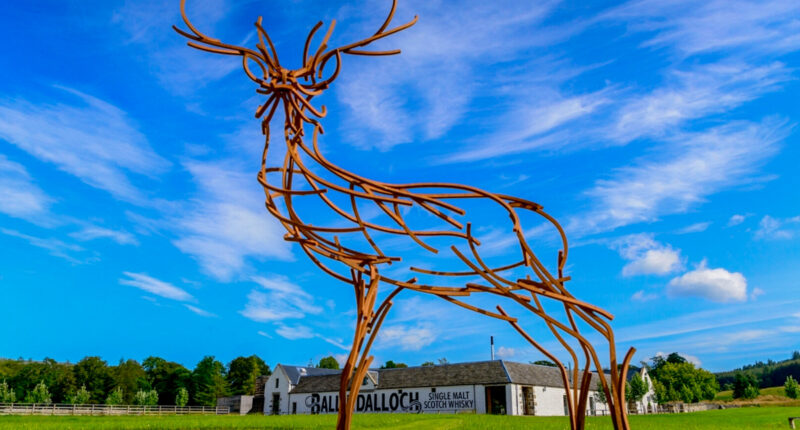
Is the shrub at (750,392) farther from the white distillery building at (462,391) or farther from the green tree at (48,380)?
the green tree at (48,380)

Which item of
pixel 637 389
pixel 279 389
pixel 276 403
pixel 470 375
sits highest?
pixel 470 375

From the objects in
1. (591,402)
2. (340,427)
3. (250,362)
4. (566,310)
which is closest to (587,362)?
(566,310)

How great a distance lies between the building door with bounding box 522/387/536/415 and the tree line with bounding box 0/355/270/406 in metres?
40.7

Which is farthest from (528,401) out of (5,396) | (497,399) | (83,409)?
(5,396)

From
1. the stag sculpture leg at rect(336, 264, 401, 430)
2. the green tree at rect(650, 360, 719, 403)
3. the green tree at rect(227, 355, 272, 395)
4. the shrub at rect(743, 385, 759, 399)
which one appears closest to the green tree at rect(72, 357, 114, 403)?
the green tree at rect(227, 355, 272, 395)

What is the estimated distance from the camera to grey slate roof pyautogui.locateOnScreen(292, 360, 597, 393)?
41.1 m

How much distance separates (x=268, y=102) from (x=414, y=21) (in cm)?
109

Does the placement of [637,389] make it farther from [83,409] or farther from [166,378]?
[166,378]

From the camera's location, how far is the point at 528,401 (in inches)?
1629

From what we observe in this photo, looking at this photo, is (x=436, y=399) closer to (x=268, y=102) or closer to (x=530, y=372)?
(x=530, y=372)

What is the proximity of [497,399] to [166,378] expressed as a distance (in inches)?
1827

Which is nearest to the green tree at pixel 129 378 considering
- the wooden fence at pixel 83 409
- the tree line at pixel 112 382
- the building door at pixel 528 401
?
the tree line at pixel 112 382

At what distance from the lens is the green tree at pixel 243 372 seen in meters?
81.1

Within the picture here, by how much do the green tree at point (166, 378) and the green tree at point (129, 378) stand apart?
111 cm
